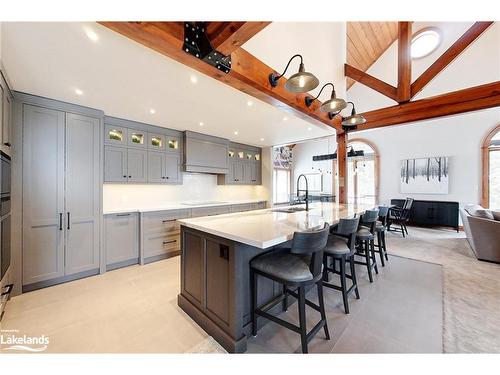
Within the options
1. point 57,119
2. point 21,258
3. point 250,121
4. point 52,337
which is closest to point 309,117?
point 250,121

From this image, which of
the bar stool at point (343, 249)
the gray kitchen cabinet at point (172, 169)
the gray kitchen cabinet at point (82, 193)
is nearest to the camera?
the bar stool at point (343, 249)

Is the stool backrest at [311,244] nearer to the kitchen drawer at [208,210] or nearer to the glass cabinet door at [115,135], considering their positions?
the kitchen drawer at [208,210]

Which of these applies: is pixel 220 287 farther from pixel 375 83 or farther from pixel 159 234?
pixel 375 83

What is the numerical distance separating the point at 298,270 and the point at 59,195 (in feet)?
9.97

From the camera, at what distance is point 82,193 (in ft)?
9.21

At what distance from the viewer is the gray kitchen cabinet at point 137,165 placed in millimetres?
3502

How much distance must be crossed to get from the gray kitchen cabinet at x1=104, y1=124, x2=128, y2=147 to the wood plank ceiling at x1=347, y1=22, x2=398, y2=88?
16.6 feet

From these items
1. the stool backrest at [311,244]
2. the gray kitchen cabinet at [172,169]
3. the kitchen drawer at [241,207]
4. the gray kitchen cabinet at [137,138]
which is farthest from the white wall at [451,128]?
the gray kitchen cabinet at [137,138]

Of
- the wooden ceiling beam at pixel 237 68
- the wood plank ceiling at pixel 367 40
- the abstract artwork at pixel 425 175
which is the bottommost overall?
the abstract artwork at pixel 425 175

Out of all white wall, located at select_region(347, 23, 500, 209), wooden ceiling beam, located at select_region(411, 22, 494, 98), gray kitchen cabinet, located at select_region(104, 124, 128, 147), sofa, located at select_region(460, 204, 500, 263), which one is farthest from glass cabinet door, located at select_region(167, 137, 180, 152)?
white wall, located at select_region(347, 23, 500, 209)

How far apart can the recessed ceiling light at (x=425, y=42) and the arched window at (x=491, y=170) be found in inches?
110

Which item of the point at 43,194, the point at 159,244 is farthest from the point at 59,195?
the point at 159,244

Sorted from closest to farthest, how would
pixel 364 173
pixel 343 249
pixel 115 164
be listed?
pixel 343 249, pixel 115 164, pixel 364 173

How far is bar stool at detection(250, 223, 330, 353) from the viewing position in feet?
4.81
